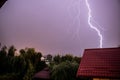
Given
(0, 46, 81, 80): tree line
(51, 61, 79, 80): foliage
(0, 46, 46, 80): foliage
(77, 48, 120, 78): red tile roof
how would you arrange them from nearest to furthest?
(77, 48, 120, 78): red tile roof, (51, 61, 79, 80): foliage, (0, 46, 81, 80): tree line, (0, 46, 46, 80): foliage

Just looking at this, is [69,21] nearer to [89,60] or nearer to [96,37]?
[96,37]

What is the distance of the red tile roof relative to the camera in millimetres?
7400

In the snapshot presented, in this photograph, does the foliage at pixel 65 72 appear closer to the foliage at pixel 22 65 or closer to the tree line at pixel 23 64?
the tree line at pixel 23 64

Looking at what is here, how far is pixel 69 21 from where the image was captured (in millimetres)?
23906

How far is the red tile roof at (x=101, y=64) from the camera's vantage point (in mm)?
7400

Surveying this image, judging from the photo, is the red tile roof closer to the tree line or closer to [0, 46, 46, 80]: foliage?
the tree line

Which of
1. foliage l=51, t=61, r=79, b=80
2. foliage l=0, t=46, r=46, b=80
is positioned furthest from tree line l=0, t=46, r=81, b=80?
foliage l=51, t=61, r=79, b=80

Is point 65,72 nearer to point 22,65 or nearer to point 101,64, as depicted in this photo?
point 101,64

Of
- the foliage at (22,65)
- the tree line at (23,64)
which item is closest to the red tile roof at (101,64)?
the tree line at (23,64)

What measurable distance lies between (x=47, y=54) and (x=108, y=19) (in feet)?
31.8

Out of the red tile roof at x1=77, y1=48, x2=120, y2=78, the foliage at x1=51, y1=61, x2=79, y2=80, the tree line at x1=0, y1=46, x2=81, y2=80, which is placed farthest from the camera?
the tree line at x1=0, y1=46, x2=81, y2=80

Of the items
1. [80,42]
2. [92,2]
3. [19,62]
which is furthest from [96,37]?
[19,62]

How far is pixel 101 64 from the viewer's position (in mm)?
7980

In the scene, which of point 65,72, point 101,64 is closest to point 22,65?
point 65,72
